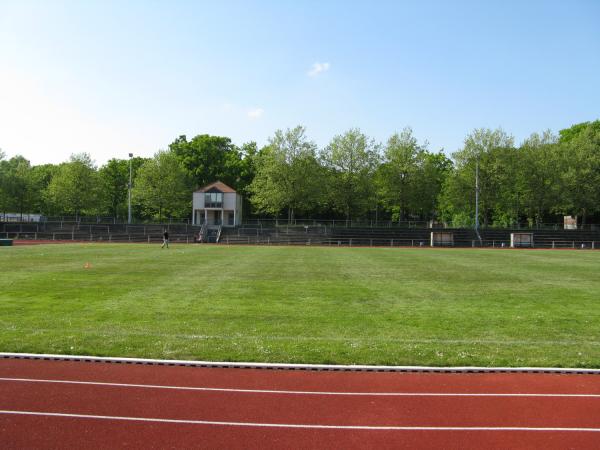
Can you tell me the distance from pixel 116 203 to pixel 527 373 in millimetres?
91404

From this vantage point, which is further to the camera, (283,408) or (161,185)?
(161,185)

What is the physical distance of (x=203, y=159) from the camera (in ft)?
290

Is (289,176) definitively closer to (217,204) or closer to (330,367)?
(217,204)

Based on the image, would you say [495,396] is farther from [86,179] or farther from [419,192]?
[86,179]

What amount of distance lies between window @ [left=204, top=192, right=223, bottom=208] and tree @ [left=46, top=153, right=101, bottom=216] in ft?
57.2

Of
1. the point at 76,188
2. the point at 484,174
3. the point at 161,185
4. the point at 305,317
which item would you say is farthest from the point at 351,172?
the point at 305,317

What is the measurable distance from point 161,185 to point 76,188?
1228 cm

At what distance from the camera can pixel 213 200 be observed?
7256 centimetres

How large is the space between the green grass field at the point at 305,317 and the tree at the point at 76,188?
56108 millimetres

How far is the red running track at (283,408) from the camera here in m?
5.57

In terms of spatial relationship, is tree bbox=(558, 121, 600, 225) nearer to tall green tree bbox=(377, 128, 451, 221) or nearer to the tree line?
the tree line

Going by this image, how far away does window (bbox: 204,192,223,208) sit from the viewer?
72.3 m

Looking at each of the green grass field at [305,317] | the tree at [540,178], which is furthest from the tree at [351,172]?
the green grass field at [305,317]

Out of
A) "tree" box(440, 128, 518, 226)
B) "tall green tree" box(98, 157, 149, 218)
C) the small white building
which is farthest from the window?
"tree" box(440, 128, 518, 226)
